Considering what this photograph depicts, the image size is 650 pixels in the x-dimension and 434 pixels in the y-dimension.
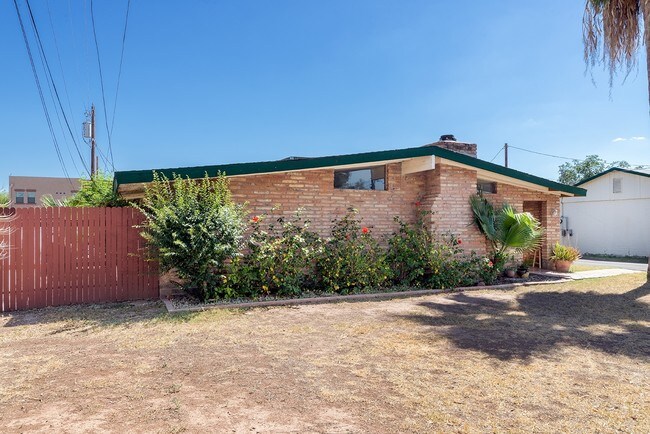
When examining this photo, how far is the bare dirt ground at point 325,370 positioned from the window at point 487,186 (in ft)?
16.8

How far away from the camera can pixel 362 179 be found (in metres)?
9.87

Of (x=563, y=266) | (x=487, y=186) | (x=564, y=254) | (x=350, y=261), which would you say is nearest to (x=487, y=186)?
(x=487, y=186)

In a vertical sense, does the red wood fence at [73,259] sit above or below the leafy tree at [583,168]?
below

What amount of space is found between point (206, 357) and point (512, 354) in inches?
139

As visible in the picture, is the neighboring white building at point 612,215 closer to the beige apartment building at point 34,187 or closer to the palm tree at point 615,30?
the palm tree at point 615,30

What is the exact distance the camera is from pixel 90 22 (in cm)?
1235

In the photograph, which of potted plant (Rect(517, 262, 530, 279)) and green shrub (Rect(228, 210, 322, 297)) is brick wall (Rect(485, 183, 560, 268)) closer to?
potted plant (Rect(517, 262, 530, 279))

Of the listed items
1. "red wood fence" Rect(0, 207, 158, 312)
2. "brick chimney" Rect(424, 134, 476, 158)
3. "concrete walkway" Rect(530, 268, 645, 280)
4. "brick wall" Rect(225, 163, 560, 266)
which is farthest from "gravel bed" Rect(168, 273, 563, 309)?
"brick chimney" Rect(424, 134, 476, 158)

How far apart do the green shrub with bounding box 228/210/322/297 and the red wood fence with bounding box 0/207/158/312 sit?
1960 millimetres

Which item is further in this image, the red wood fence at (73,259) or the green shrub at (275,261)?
the green shrub at (275,261)

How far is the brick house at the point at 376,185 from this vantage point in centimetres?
857

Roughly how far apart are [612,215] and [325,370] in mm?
21778

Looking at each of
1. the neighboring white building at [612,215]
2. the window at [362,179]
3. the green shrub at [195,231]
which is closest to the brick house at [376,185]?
the window at [362,179]

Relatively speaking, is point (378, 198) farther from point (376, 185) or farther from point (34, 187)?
point (34, 187)
